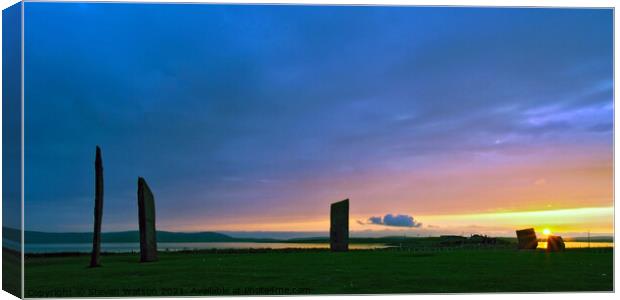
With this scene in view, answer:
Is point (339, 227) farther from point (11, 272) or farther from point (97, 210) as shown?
point (11, 272)

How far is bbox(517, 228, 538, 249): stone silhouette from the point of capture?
803 inches

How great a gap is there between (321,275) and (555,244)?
857 centimetres

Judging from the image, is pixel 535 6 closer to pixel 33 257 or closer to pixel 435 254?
pixel 435 254

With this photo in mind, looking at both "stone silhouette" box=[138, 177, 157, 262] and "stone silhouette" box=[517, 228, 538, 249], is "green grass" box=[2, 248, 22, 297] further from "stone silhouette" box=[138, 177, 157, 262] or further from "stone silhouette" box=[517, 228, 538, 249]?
"stone silhouette" box=[517, 228, 538, 249]

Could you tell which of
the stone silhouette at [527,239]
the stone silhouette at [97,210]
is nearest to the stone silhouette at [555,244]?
the stone silhouette at [527,239]

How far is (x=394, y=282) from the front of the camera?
15312mm

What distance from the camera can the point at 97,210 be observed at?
57.8 ft

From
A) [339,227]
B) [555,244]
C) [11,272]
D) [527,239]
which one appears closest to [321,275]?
[339,227]

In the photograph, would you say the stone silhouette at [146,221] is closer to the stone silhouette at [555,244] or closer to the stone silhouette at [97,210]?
the stone silhouette at [97,210]

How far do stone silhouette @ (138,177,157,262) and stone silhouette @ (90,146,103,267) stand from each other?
Result: 3.65ft

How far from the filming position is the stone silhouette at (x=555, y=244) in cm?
2041

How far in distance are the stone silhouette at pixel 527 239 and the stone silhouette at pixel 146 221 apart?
35.4 ft

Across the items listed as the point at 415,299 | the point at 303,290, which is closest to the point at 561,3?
the point at 415,299

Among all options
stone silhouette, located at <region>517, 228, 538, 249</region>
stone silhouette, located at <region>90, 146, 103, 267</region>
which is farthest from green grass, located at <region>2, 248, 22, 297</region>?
stone silhouette, located at <region>517, 228, 538, 249</region>
